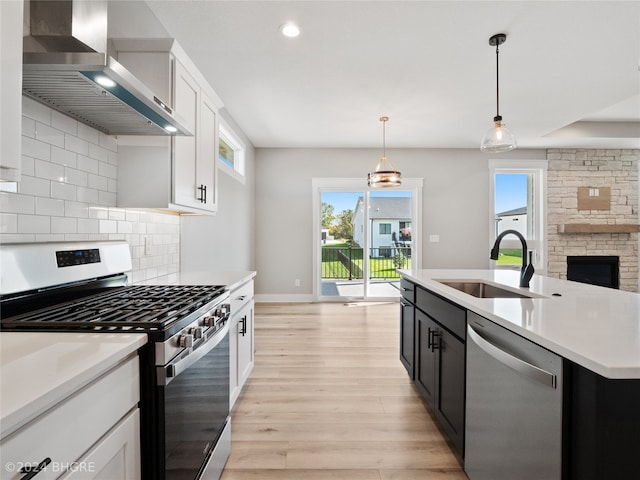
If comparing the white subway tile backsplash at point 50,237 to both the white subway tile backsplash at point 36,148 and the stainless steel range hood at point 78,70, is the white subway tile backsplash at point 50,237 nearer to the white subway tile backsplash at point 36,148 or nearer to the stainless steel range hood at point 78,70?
the white subway tile backsplash at point 36,148

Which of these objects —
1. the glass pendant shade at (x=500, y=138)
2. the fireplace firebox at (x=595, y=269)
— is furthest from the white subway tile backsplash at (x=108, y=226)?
the fireplace firebox at (x=595, y=269)

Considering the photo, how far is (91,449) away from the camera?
30.5 inches

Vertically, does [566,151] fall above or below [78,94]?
above

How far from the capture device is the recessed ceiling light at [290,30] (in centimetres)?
235

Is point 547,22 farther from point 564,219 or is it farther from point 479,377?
point 564,219

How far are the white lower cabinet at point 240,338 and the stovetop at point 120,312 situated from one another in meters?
0.53

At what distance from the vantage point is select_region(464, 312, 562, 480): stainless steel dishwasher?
0.97 meters

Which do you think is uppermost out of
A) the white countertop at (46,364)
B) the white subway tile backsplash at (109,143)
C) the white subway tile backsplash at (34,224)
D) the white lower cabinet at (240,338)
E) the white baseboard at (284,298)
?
the white subway tile backsplash at (109,143)

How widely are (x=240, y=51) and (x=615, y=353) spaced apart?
303cm

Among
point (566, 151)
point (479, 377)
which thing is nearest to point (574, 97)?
point (566, 151)

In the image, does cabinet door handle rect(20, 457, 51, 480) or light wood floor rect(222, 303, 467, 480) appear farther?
light wood floor rect(222, 303, 467, 480)

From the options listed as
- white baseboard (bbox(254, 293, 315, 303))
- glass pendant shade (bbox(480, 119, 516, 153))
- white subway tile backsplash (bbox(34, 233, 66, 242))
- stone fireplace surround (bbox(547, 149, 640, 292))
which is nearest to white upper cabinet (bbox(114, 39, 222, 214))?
white subway tile backsplash (bbox(34, 233, 66, 242))

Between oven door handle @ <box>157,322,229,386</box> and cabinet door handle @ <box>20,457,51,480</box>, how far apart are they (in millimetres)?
373

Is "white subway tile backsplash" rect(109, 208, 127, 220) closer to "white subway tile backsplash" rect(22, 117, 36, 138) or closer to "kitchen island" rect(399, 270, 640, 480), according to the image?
"white subway tile backsplash" rect(22, 117, 36, 138)
